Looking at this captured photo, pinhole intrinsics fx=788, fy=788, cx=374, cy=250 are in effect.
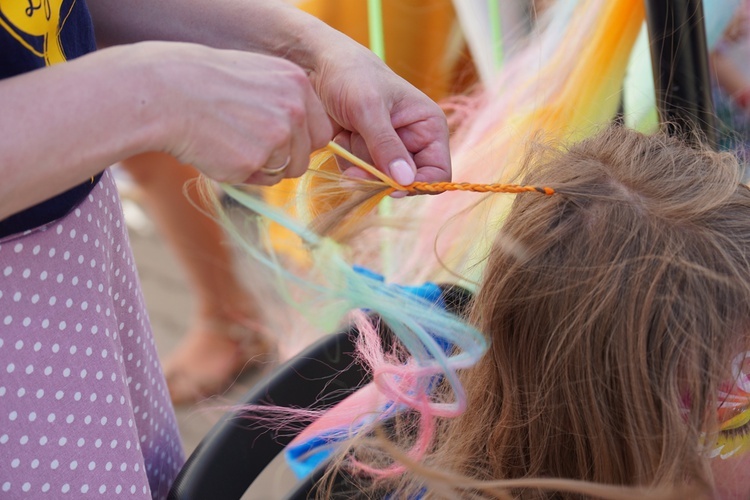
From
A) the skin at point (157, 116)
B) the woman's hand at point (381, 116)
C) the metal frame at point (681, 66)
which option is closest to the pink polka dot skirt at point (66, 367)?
the skin at point (157, 116)

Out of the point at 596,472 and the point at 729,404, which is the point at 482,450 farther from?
the point at 729,404

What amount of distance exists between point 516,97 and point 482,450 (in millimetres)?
665

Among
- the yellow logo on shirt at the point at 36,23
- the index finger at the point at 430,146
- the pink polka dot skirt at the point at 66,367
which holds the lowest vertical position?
the pink polka dot skirt at the point at 66,367

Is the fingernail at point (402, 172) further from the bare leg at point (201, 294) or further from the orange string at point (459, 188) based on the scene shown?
the bare leg at point (201, 294)

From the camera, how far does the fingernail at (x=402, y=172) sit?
0.67 metres

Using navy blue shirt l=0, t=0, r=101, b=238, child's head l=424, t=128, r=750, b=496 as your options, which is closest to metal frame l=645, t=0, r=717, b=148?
child's head l=424, t=128, r=750, b=496

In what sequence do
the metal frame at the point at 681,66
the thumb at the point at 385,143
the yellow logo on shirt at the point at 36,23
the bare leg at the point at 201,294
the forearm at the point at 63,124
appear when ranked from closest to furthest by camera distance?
the forearm at the point at 63,124
the yellow logo on shirt at the point at 36,23
the thumb at the point at 385,143
the metal frame at the point at 681,66
the bare leg at the point at 201,294

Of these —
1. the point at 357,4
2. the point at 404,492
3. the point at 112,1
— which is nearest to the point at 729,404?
the point at 404,492

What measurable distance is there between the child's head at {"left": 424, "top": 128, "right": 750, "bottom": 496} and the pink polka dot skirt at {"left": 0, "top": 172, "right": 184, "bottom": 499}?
335mm

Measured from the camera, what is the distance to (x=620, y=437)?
671 millimetres

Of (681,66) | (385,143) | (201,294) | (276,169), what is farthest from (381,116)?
(201,294)

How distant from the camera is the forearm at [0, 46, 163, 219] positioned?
0.48 metres

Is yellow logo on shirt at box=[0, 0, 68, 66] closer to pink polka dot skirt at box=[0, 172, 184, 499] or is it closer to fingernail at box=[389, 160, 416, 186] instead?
pink polka dot skirt at box=[0, 172, 184, 499]

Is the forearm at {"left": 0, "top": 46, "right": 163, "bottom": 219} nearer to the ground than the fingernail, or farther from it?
farther from it
